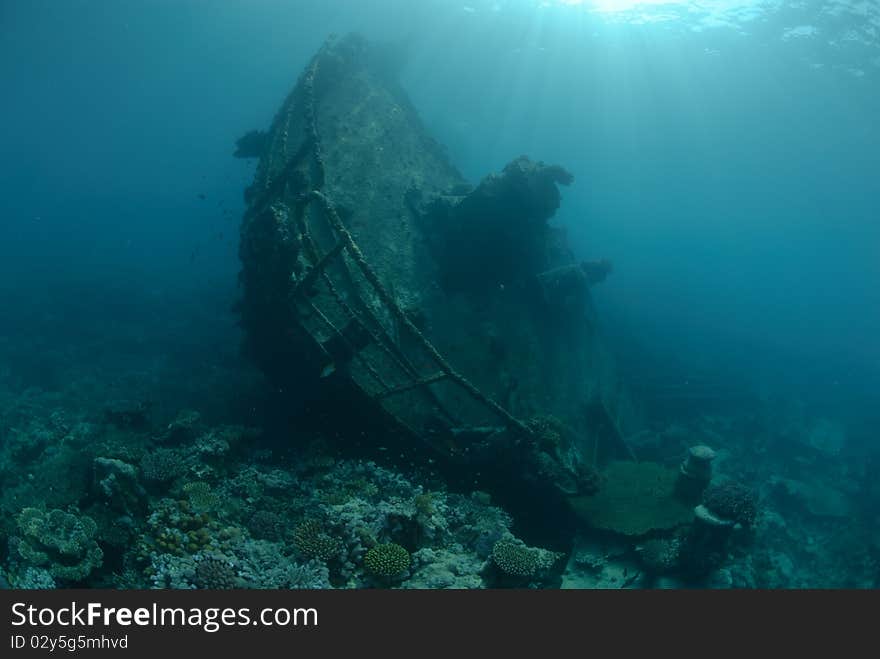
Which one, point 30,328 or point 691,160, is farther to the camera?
point 691,160

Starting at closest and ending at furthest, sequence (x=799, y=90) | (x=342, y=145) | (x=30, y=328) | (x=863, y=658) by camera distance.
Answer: (x=863, y=658)
(x=342, y=145)
(x=30, y=328)
(x=799, y=90)

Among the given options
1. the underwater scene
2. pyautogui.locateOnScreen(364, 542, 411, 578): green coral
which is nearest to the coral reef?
the underwater scene

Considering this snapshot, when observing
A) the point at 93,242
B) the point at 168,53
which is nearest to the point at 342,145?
the point at 93,242

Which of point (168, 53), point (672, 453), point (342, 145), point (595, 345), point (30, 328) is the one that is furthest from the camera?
point (168, 53)

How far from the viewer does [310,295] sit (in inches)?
337

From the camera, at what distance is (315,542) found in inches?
251

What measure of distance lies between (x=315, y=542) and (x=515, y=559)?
2.75 metres

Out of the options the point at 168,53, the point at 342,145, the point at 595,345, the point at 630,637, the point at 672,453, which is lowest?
the point at 672,453

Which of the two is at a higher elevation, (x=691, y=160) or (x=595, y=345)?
(x=691, y=160)

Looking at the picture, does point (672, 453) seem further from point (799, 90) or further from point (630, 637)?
point (799, 90)

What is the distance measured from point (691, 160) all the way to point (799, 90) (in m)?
41.7

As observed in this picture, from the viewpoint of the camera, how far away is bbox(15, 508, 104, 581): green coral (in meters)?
6.00

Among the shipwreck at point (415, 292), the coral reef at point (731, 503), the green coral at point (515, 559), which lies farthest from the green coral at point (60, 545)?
the coral reef at point (731, 503)

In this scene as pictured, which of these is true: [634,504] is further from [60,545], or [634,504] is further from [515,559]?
[60,545]
